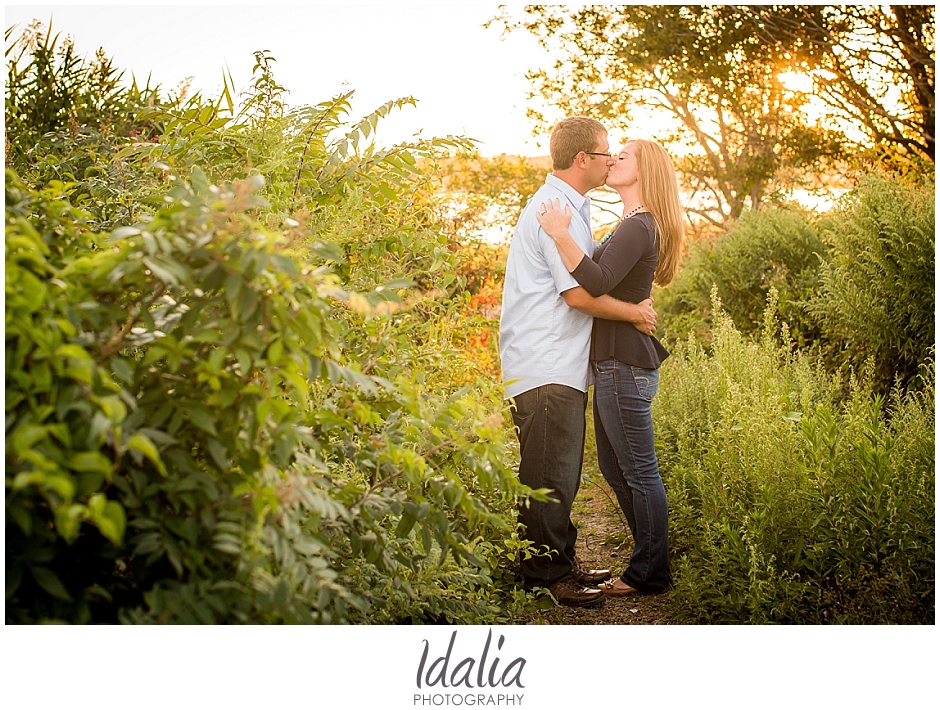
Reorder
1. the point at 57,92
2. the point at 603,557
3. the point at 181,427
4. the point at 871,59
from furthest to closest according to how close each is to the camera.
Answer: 1. the point at 871,59
2. the point at 57,92
3. the point at 603,557
4. the point at 181,427

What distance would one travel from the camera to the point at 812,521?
2.76 m

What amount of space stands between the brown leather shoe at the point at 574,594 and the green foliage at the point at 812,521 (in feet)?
1.07

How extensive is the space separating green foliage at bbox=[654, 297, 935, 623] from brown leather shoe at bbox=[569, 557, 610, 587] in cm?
34

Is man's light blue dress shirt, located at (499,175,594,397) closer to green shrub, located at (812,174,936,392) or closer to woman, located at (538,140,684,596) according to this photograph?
woman, located at (538,140,684,596)

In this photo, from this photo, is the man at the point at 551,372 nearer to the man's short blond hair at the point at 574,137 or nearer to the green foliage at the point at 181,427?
the man's short blond hair at the point at 574,137

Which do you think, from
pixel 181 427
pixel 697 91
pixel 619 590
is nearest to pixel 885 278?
pixel 619 590

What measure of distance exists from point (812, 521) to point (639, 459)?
2.20ft

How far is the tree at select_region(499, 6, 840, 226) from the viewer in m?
8.98

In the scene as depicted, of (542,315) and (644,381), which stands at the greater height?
(542,315)

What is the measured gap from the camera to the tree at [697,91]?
898 cm

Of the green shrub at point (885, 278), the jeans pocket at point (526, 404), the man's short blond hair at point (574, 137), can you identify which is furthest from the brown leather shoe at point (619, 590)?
the green shrub at point (885, 278)

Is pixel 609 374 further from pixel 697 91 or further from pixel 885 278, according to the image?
pixel 697 91
